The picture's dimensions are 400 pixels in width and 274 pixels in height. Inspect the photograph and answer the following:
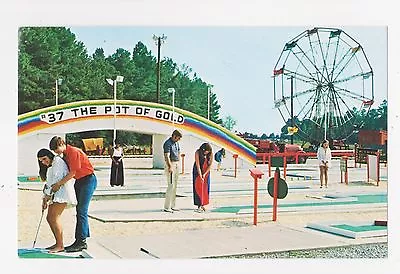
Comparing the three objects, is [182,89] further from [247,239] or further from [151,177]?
[247,239]

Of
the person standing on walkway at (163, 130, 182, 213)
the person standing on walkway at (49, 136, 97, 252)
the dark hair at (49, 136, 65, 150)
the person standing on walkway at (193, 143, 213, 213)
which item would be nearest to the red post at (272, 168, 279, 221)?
the person standing on walkway at (193, 143, 213, 213)

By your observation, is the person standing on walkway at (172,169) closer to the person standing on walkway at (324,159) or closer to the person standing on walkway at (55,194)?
the person standing on walkway at (55,194)

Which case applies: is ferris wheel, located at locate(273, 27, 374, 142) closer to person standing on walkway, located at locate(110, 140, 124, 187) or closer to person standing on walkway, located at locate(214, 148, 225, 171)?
person standing on walkway, located at locate(214, 148, 225, 171)

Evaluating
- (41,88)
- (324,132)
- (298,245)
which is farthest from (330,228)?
(41,88)

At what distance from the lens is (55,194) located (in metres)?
5.56

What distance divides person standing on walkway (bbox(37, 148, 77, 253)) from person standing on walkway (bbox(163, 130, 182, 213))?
73 centimetres

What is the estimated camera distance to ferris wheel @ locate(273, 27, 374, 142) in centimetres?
565

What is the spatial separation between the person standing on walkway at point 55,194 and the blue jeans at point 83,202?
0.15 ft

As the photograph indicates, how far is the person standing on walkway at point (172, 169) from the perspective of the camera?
18.8 feet

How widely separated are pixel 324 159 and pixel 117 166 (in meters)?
1.70

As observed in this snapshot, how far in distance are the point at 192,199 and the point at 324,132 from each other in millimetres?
1219

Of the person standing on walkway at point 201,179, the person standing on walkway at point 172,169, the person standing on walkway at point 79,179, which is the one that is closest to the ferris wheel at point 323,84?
the person standing on walkway at point 201,179

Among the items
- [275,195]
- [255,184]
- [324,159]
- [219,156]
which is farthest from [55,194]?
[324,159]
